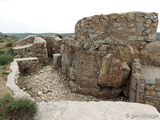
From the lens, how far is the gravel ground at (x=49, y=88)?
504 cm

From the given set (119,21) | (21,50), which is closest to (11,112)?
(119,21)

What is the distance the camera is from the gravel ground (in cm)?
504

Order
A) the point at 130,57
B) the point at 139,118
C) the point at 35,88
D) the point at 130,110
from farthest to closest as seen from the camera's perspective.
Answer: the point at 35,88, the point at 130,57, the point at 130,110, the point at 139,118

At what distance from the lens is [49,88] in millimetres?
5691

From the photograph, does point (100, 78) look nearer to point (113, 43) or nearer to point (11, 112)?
point (113, 43)

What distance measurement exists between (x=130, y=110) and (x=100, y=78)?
298 cm

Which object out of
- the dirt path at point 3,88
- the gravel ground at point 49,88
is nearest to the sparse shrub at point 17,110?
the dirt path at point 3,88

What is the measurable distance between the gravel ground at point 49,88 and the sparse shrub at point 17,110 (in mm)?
3031

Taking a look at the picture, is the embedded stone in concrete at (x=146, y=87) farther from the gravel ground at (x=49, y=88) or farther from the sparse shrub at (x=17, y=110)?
the sparse shrub at (x=17, y=110)

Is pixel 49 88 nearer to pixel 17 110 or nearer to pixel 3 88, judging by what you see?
pixel 3 88

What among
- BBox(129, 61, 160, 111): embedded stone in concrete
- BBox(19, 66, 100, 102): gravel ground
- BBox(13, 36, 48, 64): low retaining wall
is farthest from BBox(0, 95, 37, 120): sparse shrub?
BBox(13, 36, 48, 64): low retaining wall

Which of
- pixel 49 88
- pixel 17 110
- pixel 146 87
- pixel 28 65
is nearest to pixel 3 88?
pixel 49 88

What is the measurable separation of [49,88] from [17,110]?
13.1 ft

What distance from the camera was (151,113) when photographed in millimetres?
1865
